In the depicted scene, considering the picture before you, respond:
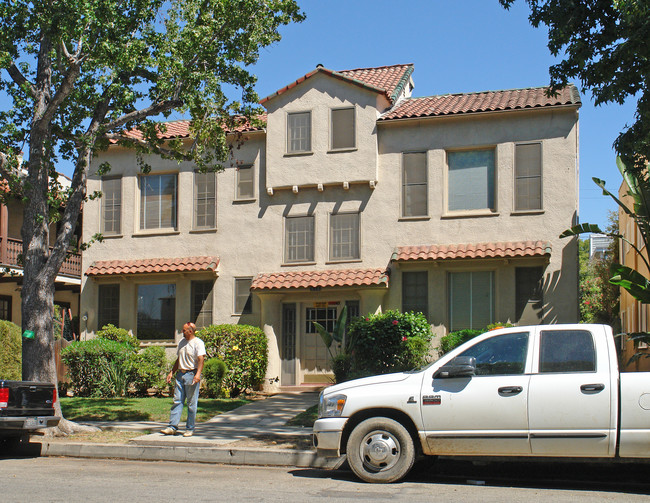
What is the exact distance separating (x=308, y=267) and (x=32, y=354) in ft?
28.0

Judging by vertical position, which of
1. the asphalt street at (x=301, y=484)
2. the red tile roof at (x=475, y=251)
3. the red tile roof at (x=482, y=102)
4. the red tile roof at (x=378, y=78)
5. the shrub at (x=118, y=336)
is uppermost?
the red tile roof at (x=378, y=78)

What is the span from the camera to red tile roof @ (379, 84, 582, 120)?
18.9m

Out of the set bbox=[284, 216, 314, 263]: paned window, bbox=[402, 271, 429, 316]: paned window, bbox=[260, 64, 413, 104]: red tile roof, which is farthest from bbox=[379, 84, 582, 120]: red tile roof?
bbox=[402, 271, 429, 316]: paned window

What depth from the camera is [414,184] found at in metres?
19.6

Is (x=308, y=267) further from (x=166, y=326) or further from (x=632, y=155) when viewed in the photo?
(x=632, y=155)

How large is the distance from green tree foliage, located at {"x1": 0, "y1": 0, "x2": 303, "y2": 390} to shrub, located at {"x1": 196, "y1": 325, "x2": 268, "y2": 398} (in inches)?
234

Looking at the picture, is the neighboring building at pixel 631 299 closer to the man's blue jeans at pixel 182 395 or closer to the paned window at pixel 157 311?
the paned window at pixel 157 311

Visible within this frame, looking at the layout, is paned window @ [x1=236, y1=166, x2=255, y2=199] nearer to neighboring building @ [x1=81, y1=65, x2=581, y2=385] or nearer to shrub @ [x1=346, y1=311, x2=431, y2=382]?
neighboring building @ [x1=81, y1=65, x2=581, y2=385]

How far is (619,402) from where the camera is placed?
820cm

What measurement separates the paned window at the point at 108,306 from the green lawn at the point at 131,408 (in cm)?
392

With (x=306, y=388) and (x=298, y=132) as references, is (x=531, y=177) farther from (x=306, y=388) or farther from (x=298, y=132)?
(x=306, y=388)

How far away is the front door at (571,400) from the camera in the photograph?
8227 millimetres

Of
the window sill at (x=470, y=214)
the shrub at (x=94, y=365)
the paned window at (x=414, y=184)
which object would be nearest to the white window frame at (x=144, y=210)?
the shrub at (x=94, y=365)

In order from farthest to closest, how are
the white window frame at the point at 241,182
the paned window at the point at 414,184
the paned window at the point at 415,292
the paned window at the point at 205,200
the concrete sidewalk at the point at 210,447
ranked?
the paned window at the point at 205,200 → the white window frame at the point at 241,182 → the paned window at the point at 414,184 → the paned window at the point at 415,292 → the concrete sidewalk at the point at 210,447
